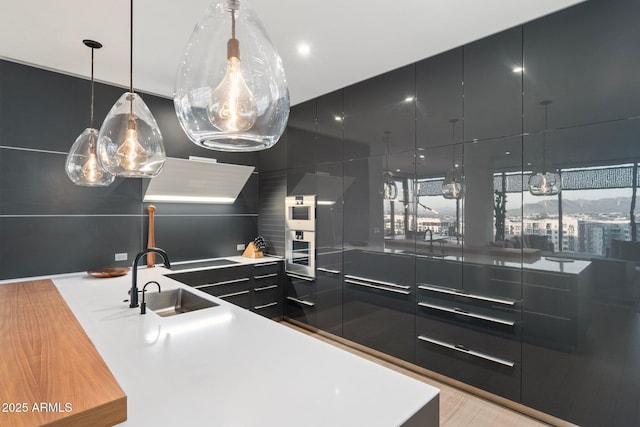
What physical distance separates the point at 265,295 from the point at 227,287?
1.70 feet

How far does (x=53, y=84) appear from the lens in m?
2.81

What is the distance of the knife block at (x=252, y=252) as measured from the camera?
393cm

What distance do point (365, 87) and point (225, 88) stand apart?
8.20 ft

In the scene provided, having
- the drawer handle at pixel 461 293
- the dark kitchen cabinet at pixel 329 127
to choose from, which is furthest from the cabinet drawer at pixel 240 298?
the drawer handle at pixel 461 293

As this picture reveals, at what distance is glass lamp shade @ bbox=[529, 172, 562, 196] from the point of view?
2018mm

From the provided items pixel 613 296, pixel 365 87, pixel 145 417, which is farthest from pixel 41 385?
pixel 365 87

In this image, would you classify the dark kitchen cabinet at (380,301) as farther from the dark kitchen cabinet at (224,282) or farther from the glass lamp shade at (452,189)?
the dark kitchen cabinet at (224,282)

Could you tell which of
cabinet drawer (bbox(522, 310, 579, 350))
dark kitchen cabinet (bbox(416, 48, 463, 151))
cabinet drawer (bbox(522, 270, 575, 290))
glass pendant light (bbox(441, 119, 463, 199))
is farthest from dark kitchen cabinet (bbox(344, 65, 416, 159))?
cabinet drawer (bbox(522, 310, 579, 350))

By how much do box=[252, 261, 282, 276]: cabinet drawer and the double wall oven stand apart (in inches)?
4.6

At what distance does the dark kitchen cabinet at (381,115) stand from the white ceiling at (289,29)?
157 millimetres

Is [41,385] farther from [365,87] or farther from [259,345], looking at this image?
[365,87]

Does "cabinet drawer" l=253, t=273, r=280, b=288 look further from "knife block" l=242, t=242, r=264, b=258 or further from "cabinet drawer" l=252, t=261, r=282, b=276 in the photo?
"knife block" l=242, t=242, r=264, b=258

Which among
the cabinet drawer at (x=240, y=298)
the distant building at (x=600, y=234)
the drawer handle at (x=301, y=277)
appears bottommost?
the cabinet drawer at (x=240, y=298)

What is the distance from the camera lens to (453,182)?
248cm
